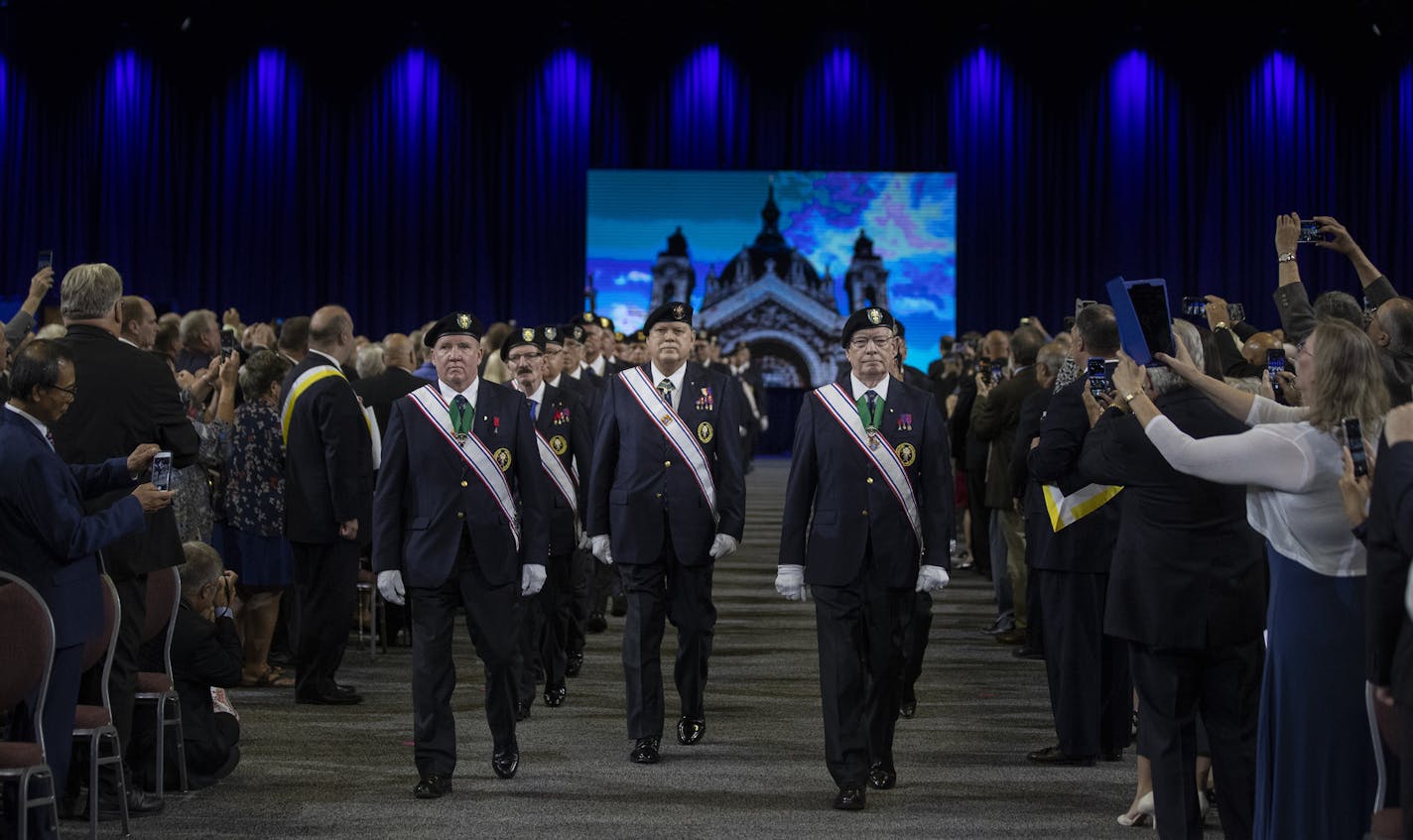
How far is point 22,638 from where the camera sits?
4.04 m

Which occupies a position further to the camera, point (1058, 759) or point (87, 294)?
point (1058, 759)

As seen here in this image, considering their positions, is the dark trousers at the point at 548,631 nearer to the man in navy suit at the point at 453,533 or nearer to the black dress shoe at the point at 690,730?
the black dress shoe at the point at 690,730

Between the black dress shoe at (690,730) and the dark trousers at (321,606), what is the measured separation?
1.67 meters

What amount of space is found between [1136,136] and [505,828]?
19842mm

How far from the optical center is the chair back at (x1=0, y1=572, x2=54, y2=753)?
4008 millimetres

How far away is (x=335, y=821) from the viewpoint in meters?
4.98

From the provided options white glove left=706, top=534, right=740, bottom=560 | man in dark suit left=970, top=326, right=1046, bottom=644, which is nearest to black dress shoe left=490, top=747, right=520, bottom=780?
white glove left=706, top=534, right=740, bottom=560

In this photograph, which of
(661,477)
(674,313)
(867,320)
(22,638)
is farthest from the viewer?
(674,313)

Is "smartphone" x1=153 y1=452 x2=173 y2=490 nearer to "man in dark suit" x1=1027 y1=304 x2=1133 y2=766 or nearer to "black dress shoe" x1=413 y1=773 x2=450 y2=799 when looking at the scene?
"black dress shoe" x1=413 y1=773 x2=450 y2=799

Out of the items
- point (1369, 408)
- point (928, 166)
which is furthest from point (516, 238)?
point (1369, 408)

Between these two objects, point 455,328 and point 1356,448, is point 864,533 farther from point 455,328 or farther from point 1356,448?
point 1356,448

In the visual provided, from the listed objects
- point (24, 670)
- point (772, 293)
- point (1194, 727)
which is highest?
point (772, 293)

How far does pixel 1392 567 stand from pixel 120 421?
3944 millimetres

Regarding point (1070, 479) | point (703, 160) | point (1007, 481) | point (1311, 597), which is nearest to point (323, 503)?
point (1070, 479)
